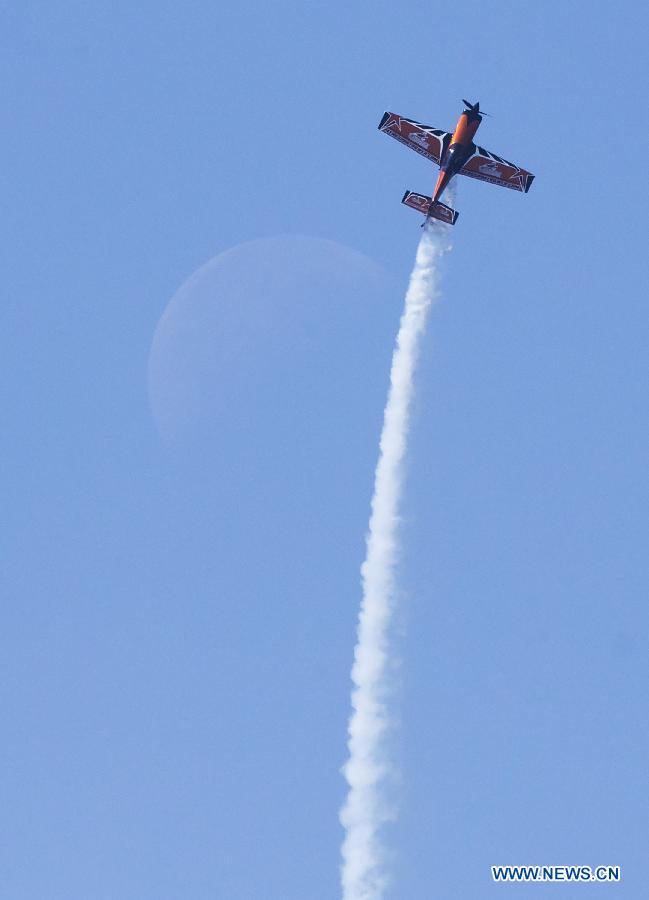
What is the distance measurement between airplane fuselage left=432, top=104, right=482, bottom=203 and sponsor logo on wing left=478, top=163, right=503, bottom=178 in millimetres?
2176

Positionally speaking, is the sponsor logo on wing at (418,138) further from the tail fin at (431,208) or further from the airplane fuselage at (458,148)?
the tail fin at (431,208)

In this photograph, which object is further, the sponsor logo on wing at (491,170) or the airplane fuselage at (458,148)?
the sponsor logo on wing at (491,170)

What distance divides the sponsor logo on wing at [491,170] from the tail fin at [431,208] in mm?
5122

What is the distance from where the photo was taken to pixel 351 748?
271 ft

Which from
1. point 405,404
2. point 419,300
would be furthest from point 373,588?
point 419,300

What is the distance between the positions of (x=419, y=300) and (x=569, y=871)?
29.0 meters

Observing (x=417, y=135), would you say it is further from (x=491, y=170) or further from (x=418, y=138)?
(x=491, y=170)

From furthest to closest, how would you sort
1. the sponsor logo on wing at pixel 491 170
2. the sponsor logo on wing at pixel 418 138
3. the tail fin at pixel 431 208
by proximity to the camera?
the sponsor logo on wing at pixel 491 170 → the sponsor logo on wing at pixel 418 138 → the tail fin at pixel 431 208

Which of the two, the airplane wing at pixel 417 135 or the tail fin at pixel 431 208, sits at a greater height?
the airplane wing at pixel 417 135

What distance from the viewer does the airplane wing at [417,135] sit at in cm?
9456

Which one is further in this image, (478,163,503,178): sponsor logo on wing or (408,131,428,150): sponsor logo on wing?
(478,163,503,178): sponsor logo on wing

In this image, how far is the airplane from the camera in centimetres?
9225

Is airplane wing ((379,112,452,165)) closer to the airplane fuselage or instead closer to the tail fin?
the airplane fuselage

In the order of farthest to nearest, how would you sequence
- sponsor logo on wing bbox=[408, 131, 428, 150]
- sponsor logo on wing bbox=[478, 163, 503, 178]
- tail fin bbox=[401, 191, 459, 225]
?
sponsor logo on wing bbox=[478, 163, 503, 178], sponsor logo on wing bbox=[408, 131, 428, 150], tail fin bbox=[401, 191, 459, 225]
